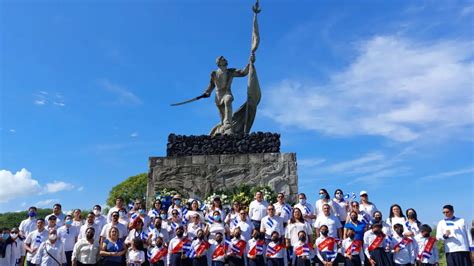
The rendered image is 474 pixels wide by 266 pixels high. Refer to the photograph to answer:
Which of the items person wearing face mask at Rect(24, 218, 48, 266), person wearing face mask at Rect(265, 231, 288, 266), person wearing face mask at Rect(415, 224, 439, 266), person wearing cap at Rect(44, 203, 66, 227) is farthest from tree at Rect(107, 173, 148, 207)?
person wearing face mask at Rect(415, 224, 439, 266)

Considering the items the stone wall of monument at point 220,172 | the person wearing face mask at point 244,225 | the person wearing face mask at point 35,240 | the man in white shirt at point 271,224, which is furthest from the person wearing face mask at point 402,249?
the person wearing face mask at point 35,240

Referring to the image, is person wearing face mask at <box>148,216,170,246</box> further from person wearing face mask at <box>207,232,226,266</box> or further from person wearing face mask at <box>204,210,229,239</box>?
person wearing face mask at <box>207,232,226,266</box>

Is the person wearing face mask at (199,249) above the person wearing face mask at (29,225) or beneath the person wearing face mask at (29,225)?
beneath

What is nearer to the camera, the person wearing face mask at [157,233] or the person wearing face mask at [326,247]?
the person wearing face mask at [326,247]

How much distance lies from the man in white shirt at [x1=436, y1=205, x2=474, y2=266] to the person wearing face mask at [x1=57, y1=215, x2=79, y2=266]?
7.61 m

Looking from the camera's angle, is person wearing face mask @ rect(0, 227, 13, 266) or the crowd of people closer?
the crowd of people

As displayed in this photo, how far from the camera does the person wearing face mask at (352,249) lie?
8.52 meters

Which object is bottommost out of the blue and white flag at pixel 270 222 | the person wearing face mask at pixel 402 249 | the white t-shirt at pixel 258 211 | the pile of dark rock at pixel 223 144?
the person wearing face mask at pixel 402 249

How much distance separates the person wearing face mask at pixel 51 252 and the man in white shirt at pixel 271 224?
428cm

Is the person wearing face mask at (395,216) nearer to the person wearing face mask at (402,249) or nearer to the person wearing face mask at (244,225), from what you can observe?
the person wearing face mask at (402,249)

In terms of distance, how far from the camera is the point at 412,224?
8672mm

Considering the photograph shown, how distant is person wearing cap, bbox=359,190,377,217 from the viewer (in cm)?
961

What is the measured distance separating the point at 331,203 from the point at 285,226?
1.26 metres

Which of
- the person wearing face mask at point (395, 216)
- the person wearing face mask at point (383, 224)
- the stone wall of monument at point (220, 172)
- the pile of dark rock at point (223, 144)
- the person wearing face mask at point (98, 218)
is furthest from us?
the pile of dark rock at point (223, 144)
